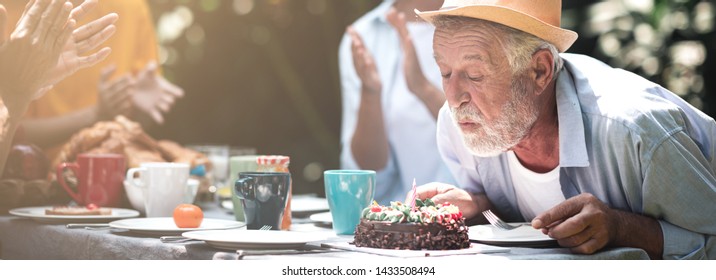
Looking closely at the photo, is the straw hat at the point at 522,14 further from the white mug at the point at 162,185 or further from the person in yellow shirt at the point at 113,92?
the person in yellow shirt at the point at 113,92

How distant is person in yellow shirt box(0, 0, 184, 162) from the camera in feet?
11.4

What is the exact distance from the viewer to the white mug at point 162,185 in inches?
85.7

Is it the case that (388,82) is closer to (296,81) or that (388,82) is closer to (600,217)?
(296,81)

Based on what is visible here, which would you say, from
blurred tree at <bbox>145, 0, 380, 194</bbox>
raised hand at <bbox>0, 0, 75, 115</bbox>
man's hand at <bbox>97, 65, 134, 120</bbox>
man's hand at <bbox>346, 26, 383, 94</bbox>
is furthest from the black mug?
blurred tree at <bbox>145, 0, 380, 194</bbox>

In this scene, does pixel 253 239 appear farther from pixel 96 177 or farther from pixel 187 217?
pixel 96 177

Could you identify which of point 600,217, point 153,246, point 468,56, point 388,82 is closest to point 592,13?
point 388,82

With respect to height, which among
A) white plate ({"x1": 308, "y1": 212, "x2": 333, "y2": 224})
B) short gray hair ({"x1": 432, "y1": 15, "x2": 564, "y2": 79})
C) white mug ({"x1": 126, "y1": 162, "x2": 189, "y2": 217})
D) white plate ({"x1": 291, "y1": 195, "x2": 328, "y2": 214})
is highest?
short gray hair ({"x1": 432, "y1": 15, "x2": 564, "y2": 79})

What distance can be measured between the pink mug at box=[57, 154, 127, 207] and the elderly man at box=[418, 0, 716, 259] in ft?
2.79

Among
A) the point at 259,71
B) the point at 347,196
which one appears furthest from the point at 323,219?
the point at 259,71

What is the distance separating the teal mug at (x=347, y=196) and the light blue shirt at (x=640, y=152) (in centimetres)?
47

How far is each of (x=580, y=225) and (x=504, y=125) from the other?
18.7 inches

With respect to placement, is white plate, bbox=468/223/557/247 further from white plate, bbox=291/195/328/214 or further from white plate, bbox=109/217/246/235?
white plate, bbox=291/195/328/214

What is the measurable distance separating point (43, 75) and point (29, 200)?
415 millimetres

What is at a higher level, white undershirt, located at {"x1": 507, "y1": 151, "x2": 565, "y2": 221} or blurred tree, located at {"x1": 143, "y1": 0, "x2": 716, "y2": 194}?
blurred tree, located at {"x1": 143, "y1": 0, "x2": 716, "y2": 194}
